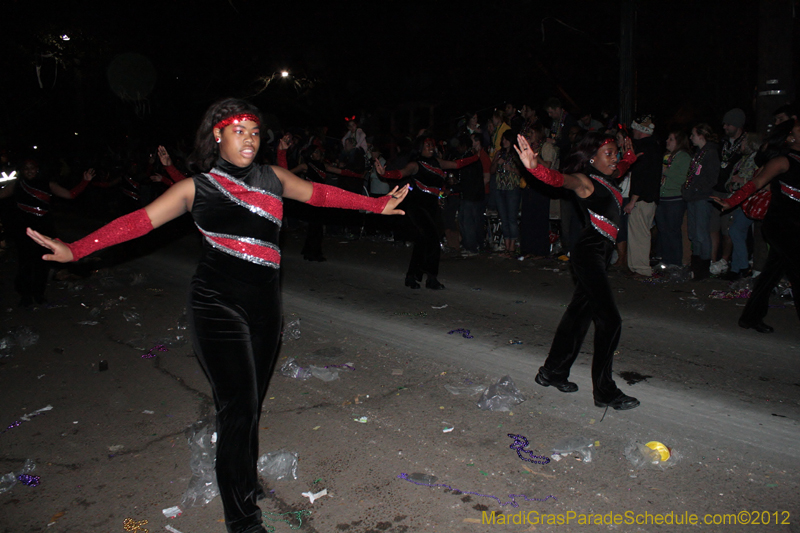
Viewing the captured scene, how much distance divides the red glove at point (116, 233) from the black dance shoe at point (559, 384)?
10.6 ft

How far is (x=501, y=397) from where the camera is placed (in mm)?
4715

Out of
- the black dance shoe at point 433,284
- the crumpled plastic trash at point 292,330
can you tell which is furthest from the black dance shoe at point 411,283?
the crumpled plastic trash at point 292,330

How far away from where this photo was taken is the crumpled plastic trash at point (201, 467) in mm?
3600

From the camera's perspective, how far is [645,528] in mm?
3176

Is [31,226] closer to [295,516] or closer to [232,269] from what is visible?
[232,269]

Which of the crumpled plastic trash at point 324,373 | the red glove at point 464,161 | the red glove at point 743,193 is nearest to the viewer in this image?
the crumpled plastic trash at point 324,373

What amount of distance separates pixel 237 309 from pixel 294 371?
2438 mm

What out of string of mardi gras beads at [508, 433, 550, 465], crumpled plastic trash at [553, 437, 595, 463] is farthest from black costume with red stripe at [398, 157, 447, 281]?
crumpled plastic trash at [553, 437, 595, 463]

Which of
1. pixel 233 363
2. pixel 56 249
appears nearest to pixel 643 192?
pixel 233 363

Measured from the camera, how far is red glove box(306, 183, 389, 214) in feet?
12.8

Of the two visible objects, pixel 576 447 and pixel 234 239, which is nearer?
pixel 234 239

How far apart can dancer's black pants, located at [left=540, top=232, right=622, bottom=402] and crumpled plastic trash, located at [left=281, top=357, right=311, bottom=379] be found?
6.90 ft

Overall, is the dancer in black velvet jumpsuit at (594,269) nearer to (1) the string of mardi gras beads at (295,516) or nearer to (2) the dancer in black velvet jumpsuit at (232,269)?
(2) the dancer in black velvet jumpsuit at (232,269)

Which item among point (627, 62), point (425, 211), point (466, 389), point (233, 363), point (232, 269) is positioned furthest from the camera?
point (627, 62)
